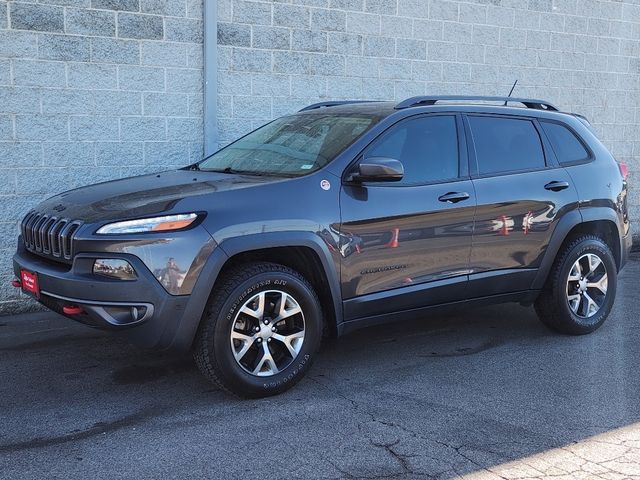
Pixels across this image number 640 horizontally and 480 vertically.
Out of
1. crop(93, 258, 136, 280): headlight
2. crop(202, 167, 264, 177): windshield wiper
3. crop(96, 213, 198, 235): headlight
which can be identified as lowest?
crop(93, 258, 136, 280): headlight

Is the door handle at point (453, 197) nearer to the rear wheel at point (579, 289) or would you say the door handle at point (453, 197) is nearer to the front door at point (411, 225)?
the front door at point (411, 225)

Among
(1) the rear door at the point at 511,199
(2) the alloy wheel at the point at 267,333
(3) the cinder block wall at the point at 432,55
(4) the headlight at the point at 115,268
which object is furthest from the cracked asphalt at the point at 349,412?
(3) the cinder block wall at the point at 432,55

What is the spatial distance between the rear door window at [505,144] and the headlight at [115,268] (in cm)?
266

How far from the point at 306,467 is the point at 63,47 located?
15.4 feet

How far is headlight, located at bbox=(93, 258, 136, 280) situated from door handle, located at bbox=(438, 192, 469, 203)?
2174 millimetres

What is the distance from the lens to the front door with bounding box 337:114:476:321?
15.7 feet

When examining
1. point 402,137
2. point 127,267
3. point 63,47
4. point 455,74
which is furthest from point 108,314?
point 455,74

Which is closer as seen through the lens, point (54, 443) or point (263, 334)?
point (54, 443)

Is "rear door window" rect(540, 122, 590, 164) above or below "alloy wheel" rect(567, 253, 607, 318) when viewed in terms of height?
above

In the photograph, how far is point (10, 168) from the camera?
6594 millimetres

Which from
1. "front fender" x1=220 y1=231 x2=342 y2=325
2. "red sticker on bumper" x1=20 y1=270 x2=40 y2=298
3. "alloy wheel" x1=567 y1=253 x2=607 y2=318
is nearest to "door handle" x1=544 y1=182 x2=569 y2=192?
"alloy wheel" x1=567 y1=253 x2=607 y2=318

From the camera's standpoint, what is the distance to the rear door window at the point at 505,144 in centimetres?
552

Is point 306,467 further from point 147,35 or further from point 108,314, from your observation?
point 147,35

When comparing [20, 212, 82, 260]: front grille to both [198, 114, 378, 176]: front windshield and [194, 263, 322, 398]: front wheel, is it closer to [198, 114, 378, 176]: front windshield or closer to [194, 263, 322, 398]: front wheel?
[194, 263, 322, 398]: front wheel
